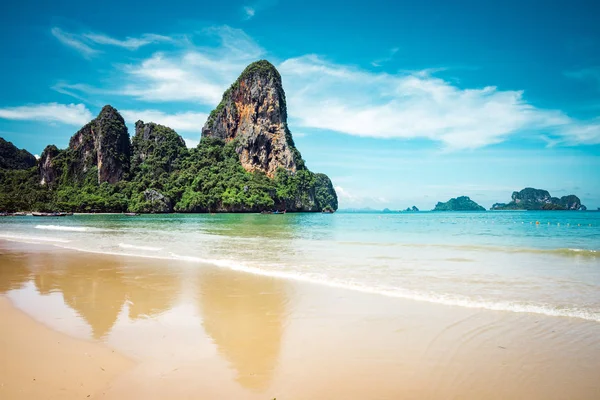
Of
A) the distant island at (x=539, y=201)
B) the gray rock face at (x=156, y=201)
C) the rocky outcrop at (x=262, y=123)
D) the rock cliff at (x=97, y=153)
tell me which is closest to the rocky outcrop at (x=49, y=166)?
the rock cliff at (x=97, y=153)

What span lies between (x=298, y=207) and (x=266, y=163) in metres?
17.1

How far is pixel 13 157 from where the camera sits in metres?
131

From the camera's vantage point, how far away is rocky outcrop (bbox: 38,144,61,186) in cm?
10932

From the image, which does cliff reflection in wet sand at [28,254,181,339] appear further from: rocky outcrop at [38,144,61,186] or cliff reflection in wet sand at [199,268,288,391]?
rocky outcrop at [38,144,61,186]

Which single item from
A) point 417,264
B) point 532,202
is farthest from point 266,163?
point 532,202

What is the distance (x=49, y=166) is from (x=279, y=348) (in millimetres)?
132000

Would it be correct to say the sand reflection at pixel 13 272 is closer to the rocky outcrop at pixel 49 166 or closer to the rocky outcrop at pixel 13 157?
the rocky outcrop at pixel 49 166

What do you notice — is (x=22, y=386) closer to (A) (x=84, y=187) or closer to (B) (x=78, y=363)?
(B) (x=78, y=363)

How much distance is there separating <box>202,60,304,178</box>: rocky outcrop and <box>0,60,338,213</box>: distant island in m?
0.30

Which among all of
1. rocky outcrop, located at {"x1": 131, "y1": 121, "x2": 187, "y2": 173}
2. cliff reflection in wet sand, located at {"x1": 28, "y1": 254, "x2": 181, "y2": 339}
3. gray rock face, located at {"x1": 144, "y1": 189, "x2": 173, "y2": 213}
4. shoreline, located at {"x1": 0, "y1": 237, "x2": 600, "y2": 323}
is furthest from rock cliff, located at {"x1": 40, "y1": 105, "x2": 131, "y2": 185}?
shoreline, located at {"x1": 0, "y1": 237, "x2": 600, "y2": 323}

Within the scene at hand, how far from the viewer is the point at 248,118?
10869 centimetres

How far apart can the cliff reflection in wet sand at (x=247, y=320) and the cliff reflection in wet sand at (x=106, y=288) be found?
86 centimetres

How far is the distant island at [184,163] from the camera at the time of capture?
95.1 metres

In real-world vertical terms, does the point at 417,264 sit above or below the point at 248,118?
below
